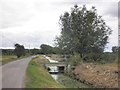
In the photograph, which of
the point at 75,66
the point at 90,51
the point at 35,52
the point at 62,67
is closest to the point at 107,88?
the point at 75,66

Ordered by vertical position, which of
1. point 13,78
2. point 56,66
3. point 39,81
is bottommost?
point 56,66

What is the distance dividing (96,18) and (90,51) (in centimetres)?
909

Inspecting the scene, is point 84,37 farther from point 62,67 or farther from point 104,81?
point 104,81

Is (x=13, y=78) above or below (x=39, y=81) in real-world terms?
above

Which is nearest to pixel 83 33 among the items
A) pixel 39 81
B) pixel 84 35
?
pixel 84 35

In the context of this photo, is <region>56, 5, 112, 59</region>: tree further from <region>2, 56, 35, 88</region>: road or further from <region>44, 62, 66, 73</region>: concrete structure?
<region>2, 56, 35, 88</region>: road

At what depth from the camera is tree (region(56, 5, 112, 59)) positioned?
224ft

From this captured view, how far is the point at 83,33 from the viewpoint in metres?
68.9

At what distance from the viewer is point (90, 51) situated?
69.4 metres

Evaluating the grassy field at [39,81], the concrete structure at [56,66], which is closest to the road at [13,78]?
the grassy field at [39,81]

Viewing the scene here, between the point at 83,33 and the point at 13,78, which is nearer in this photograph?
the point at 13,78

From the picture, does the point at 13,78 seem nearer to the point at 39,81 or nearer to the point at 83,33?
the point at 39,81

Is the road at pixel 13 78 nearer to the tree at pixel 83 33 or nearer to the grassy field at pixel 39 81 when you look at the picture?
the grassy field at pixel 39 81

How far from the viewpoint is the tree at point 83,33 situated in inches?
2692
